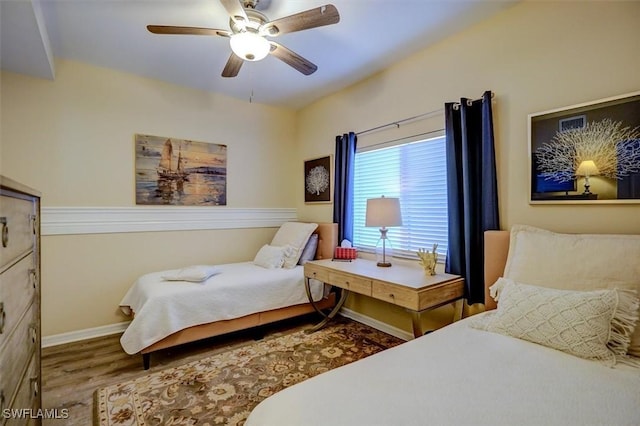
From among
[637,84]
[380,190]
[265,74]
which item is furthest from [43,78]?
[637,84]

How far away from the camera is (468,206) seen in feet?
7.31

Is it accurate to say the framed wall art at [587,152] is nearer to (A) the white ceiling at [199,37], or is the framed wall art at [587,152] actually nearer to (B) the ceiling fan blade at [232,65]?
(A) the white ceiling at [199,37]

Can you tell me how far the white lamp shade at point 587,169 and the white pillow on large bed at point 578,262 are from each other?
0.41 meters

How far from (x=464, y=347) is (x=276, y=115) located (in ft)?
11.6

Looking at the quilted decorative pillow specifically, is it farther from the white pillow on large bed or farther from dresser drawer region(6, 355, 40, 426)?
dresser drawer region(6, 355, 40, 426)

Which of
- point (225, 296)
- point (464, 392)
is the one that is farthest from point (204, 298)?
point (464, 392)

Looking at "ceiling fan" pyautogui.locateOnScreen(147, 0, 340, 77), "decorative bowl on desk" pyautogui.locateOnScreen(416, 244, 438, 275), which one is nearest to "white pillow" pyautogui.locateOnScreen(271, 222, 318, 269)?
"decorative bowl on desk" pyautogui.locateOnScreen(416, 244, 438, 275)

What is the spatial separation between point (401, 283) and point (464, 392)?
1103 millimetres

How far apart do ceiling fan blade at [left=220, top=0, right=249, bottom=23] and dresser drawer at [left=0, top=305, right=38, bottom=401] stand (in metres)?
1.70

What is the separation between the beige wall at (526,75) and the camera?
170 cm

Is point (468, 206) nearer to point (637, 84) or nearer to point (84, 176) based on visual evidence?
point (637, 84)

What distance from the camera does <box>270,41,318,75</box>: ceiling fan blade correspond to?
6.79ft

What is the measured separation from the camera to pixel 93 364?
2375mm

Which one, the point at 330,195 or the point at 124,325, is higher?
the point at 330,195
